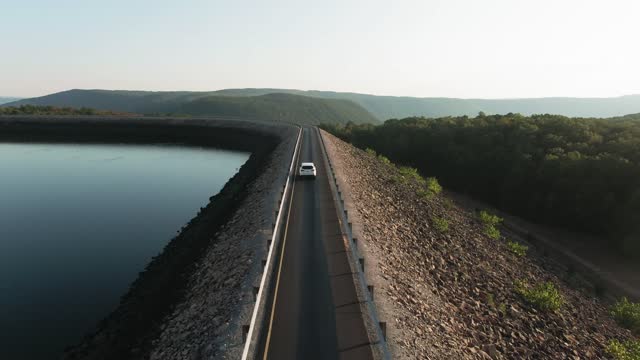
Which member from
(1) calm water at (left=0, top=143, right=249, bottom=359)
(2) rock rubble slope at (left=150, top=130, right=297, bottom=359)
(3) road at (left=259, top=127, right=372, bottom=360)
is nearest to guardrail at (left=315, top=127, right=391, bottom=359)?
(3) road at (left=259, top=127, right=372, bottom=360)

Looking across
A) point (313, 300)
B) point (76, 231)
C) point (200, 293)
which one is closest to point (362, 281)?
point (313, 300)

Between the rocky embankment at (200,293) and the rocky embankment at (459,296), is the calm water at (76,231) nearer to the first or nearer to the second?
the rocky embankment at (200,293)

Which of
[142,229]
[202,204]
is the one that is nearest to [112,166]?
[202,204]

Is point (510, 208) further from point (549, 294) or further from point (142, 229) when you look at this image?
point (142, 229)

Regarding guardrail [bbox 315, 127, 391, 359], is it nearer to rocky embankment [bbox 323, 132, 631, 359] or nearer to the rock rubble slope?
rocky embankment [bbox 323, 132, 631, 359]

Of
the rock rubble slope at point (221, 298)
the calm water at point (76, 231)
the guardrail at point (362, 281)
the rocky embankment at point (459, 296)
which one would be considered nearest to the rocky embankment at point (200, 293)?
the rock rubble slope at point (221, 298)

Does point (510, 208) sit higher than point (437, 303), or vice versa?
Result: point (437, 303)
